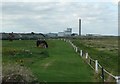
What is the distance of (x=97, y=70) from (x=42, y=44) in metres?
36.5

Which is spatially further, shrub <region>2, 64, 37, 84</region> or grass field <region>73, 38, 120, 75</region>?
grass field <region>73, 38, 120, 75</region>

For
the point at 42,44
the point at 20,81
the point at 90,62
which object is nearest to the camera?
the point at 20,81

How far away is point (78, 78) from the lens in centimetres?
2184

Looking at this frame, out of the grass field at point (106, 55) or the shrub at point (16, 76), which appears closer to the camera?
the shrub at point (16, 76)

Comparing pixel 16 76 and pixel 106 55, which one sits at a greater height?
pixel 16 76

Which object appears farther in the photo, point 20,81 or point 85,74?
point 85,74

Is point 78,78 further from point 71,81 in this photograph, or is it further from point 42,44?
point 42,44

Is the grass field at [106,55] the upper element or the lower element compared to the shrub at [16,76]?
lower

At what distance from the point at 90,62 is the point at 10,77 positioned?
14868 mm

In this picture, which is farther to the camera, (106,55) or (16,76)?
(106,55)

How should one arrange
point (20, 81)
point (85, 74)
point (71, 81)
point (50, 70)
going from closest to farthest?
1. point (20, 81)
2. point (71, 81)
3. point (85, 74)
4. point (50, 70)

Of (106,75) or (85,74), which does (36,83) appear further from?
(85,74)

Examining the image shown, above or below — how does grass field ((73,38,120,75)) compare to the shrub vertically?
below

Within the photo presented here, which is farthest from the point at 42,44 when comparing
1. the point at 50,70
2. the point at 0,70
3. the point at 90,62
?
the point at 0,70
